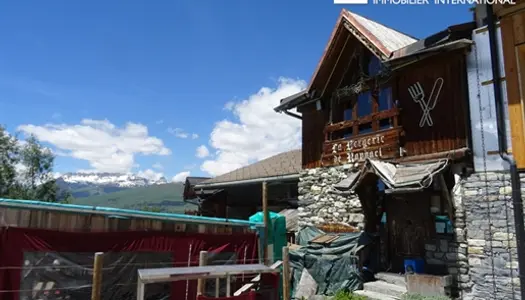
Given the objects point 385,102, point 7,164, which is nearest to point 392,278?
point 385,102

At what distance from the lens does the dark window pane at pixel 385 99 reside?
1159cm

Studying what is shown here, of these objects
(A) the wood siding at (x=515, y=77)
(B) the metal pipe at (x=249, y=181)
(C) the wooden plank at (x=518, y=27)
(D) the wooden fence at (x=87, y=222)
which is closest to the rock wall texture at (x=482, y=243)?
(A) the wood siding at (x=515, y=77)

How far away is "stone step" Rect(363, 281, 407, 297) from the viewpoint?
31.4 feet

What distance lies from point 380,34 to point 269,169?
910 cm

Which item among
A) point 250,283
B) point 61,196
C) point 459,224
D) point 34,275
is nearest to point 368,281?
point 459,224

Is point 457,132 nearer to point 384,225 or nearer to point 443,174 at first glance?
point 443,174

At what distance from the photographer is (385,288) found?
9.88m

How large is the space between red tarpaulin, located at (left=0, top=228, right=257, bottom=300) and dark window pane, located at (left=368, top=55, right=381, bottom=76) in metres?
6.36

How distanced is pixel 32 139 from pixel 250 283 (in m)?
28.7

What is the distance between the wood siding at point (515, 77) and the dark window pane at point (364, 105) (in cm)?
415

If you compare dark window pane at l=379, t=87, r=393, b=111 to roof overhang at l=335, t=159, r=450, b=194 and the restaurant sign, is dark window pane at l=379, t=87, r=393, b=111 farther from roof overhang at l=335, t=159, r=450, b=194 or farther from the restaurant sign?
roof overhang at l=335, t=159, r=450, b=194

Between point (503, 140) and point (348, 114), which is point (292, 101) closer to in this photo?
point (348, 114)

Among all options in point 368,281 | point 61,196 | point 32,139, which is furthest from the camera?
point 61,196

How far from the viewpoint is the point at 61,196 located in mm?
35719
